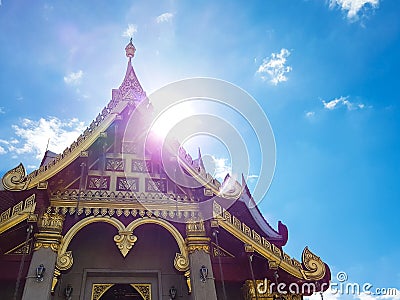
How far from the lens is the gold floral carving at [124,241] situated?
348 inches

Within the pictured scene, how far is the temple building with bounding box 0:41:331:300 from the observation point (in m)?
8.69

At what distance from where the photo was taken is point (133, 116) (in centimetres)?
1126

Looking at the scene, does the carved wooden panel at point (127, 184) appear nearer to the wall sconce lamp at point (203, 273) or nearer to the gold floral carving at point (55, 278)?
the gold floral carving at point (55, 278)

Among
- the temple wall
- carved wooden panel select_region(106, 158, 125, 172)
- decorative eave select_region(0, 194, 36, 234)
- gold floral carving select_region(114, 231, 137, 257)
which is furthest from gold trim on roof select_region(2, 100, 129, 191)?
gold floral carving select_region(114, 231, 137, 257)

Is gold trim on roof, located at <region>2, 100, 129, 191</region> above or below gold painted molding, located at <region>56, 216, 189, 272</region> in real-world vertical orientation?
above

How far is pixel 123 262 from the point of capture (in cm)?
957

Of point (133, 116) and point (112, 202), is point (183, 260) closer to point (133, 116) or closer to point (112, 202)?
point (112, 202)

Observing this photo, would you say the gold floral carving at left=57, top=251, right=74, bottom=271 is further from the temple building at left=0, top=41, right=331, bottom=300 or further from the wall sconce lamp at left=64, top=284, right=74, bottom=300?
the wall sconce lamp at left=64, top=284, right=74, bottom=300

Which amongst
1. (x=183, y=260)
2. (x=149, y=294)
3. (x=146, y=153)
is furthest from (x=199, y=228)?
(x=146, y=153)

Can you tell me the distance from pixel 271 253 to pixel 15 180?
6.38 meters

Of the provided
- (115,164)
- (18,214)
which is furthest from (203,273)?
(18,214)

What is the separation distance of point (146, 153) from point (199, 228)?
2.88m

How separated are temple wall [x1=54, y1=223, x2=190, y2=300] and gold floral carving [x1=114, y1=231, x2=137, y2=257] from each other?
1.68ft

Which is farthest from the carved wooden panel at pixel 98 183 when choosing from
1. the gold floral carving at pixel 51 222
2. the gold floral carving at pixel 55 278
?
the gold floral carving at pixel 55 278
